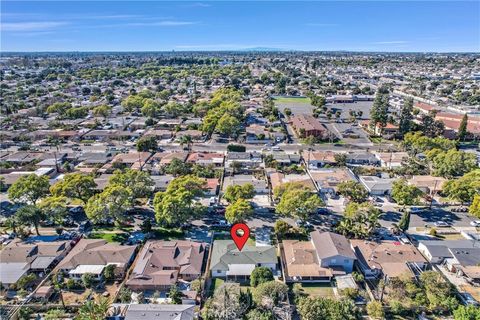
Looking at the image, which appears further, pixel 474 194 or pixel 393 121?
pixel 393 121

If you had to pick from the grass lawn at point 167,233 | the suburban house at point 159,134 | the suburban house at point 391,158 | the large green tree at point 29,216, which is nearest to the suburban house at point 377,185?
the suburban house at point 391,158

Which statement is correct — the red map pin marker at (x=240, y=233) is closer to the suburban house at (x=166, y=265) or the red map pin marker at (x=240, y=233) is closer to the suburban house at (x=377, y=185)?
the suburban house at (x=166, y=265)

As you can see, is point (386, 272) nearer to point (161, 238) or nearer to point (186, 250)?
point (186, 250)

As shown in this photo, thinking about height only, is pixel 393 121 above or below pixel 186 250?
above

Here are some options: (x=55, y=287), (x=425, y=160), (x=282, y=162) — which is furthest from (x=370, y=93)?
(x=55, y=287)

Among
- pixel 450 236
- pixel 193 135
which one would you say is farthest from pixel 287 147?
pixel 450 236

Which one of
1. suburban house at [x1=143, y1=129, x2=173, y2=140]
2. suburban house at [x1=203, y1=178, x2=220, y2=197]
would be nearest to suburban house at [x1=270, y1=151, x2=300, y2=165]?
suburban house at [x1=203, y1=178, x2=220, y2=197]
